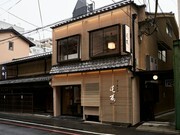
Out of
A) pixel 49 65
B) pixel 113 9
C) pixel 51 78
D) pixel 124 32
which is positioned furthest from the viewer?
pixel 49 65

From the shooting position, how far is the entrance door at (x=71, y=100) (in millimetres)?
22391

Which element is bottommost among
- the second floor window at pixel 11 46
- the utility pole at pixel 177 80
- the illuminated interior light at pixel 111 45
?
the utility pole at pixel 177 80

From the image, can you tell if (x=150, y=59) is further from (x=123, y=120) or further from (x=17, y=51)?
(x=17, y=51)

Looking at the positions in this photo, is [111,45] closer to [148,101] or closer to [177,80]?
[148,101]

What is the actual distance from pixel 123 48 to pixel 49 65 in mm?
11029

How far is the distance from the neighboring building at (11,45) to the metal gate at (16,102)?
7822 mm

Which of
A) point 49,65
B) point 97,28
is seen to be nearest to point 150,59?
point 97,28

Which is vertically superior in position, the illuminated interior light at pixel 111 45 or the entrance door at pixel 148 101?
the illuminated interior light at pixel 111 45

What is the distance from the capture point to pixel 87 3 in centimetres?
2453

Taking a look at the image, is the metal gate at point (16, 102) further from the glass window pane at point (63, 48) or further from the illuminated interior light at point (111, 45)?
the illuminated interior light at point (111, 45)

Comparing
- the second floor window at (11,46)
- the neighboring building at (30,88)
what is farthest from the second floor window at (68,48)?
the second floor window at (11,46)

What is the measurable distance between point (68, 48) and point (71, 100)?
463 centimetres

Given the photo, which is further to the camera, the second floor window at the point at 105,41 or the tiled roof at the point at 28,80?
the tiled roof at the point at 28,80

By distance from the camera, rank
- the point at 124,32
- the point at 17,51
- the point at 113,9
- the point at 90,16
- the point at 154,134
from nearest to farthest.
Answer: the point at 154,134 → the point at 124,32 → the point at 113,9 → the point at 90,16 → the point at 17,51
